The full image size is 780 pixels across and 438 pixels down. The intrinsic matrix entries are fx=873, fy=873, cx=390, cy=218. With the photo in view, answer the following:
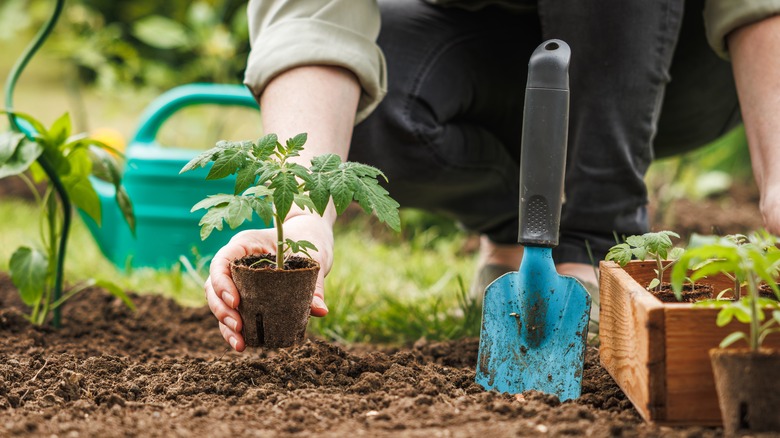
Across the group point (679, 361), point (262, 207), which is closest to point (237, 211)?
point (262, 207)

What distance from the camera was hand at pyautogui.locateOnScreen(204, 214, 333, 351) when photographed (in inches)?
56.6

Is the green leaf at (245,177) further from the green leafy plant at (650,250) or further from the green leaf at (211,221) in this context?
the green leafy plant at (650,250)

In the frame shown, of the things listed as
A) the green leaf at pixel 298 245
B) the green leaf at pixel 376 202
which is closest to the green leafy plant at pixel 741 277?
the green leaf at pixel 376 202

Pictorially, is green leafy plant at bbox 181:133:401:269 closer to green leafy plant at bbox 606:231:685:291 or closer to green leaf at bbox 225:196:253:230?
green leaf at bbox 225:196:253:230

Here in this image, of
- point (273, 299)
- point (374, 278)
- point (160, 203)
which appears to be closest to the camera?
point (273, 299)

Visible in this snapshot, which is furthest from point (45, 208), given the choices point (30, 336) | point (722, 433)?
point (722, 433)

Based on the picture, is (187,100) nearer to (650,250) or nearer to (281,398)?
(281,398)

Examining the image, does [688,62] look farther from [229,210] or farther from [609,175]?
[229,210]

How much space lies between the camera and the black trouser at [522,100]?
75.7 inches

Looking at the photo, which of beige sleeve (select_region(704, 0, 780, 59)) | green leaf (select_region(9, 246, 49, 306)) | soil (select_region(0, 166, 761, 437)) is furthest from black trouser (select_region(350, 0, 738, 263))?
green leaf (select_region(9, 246, 49, 306))

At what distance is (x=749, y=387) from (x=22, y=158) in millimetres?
1480

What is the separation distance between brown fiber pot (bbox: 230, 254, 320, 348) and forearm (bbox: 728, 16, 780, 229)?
2.96 feet

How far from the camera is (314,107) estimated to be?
1.70 metres

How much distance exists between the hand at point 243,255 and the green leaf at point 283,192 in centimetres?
16
